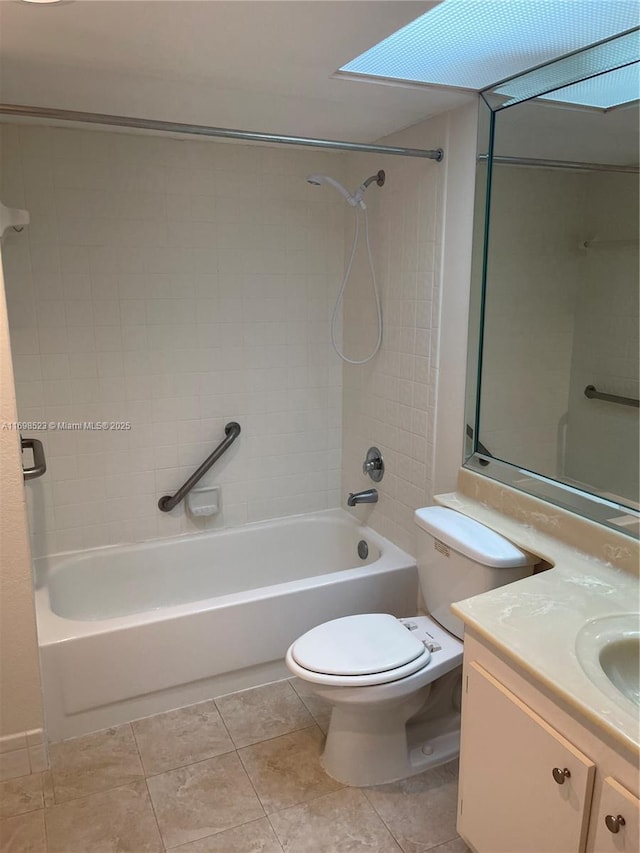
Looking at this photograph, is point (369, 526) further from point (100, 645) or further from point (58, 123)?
point (58, 123)

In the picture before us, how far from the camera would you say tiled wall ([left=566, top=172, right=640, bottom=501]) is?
6.40ft

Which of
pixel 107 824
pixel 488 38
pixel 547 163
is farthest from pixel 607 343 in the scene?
pixel 107 824

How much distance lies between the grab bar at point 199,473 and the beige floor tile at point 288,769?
111cm

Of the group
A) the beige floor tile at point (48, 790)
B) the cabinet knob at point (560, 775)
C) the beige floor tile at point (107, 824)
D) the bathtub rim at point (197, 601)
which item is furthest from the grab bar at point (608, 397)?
the beige floor tile at point (48, 790)

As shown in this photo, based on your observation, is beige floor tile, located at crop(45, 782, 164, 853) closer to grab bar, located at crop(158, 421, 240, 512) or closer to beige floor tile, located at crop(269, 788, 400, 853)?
beige floor tile, located at crop(269, 788, 400, 853)

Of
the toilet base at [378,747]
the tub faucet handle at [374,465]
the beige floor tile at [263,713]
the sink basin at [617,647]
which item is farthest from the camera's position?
the tub faucet handle at [374,465]

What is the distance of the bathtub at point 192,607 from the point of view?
7.29ft

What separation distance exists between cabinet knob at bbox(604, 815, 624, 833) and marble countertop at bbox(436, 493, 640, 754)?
170 millimetres

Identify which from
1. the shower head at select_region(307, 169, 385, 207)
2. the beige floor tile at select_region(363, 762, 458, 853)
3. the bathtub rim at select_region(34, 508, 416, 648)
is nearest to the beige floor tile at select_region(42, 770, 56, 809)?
the bathtub rim at select_region(34, 508, 416, 648)

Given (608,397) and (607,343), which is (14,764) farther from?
(607,343)

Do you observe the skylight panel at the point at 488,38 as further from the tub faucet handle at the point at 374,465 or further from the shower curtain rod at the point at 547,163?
the tub faucet handle at the point at 374,465

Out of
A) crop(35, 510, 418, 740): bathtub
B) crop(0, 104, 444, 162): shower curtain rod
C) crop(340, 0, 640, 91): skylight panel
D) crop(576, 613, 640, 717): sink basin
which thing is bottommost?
crop(35, 510, 418, 740): bathtub

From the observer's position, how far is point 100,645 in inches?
86.6

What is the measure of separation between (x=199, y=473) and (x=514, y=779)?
1848mm
